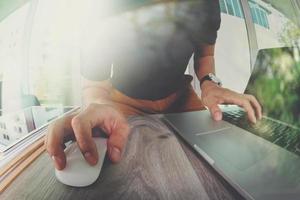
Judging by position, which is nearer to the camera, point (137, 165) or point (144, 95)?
point (137, 165)

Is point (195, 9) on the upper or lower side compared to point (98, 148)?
upper

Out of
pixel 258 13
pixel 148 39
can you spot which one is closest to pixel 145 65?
pixel 148 39

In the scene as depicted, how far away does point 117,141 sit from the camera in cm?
28

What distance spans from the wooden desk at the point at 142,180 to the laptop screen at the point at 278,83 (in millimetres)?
91

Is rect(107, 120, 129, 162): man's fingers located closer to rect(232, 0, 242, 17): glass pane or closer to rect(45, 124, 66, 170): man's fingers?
rect(45, 124, 66, 170): man's fingers

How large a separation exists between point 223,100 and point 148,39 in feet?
0.36

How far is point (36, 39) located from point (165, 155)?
6.8 inches

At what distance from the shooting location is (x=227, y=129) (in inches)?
12.8

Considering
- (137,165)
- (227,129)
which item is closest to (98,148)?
(137,165)

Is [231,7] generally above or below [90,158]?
above

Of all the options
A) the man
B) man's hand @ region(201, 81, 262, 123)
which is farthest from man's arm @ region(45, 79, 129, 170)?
man's hand @ region(201, 81, 262, 123)

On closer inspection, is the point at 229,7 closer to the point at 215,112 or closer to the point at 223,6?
the point at 223,6

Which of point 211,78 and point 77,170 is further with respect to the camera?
point 211,78

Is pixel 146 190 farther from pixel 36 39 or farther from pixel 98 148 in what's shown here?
pixel 36 39
